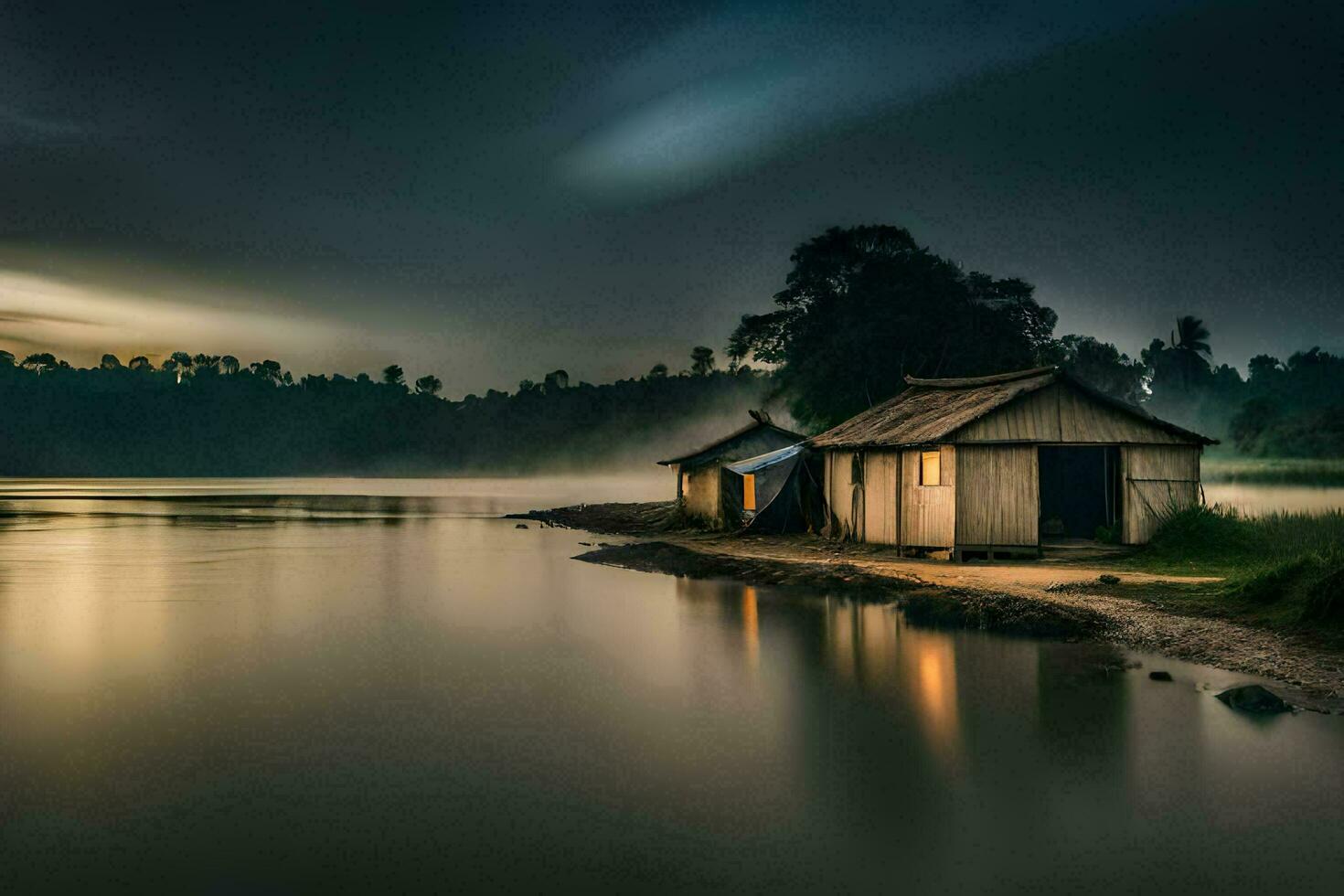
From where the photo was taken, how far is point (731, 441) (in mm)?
37250

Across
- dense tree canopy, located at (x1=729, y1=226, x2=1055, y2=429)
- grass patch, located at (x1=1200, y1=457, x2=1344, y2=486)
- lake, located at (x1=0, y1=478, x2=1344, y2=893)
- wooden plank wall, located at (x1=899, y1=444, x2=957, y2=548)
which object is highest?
dense tree canopy, located at (x1=729, y1=226, x2=1055, y2=429)

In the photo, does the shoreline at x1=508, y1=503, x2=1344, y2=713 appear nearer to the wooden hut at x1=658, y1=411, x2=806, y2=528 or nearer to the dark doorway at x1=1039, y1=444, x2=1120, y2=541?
the wooden hut at x1=658, y1=411, x2=806, y2=528

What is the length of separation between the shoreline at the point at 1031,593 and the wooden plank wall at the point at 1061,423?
2.99 m

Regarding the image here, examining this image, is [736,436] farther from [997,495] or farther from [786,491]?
[997,495]

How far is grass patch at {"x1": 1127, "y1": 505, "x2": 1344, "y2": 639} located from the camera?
1449 centimetres

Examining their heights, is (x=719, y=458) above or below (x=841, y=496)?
above

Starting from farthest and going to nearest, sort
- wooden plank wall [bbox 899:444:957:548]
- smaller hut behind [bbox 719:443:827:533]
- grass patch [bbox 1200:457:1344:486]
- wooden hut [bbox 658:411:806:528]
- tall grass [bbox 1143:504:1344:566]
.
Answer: grass patch [bbox 1200:457:1344:486] → wooden hut [bbox 658:411:806:528] → smaller hut behind [bbox 719:443:827:533] → wooden plank wall [bbox 899:444:957:548] → tall grass [bbox 1143:504:1344:566]

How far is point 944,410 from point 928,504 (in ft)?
10.2

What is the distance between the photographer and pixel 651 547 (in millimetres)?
31438

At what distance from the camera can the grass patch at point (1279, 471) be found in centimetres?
6675

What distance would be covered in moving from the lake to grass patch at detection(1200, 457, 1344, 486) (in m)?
60.7

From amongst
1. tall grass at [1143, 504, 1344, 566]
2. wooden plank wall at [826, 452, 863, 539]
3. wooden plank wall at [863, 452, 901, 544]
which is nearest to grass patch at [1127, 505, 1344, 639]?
tall grass at [1143, 504, 1344, 566]

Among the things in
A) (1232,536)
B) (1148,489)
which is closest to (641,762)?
(1232,536)

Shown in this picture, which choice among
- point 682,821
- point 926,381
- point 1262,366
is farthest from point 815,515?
point 1262,366
